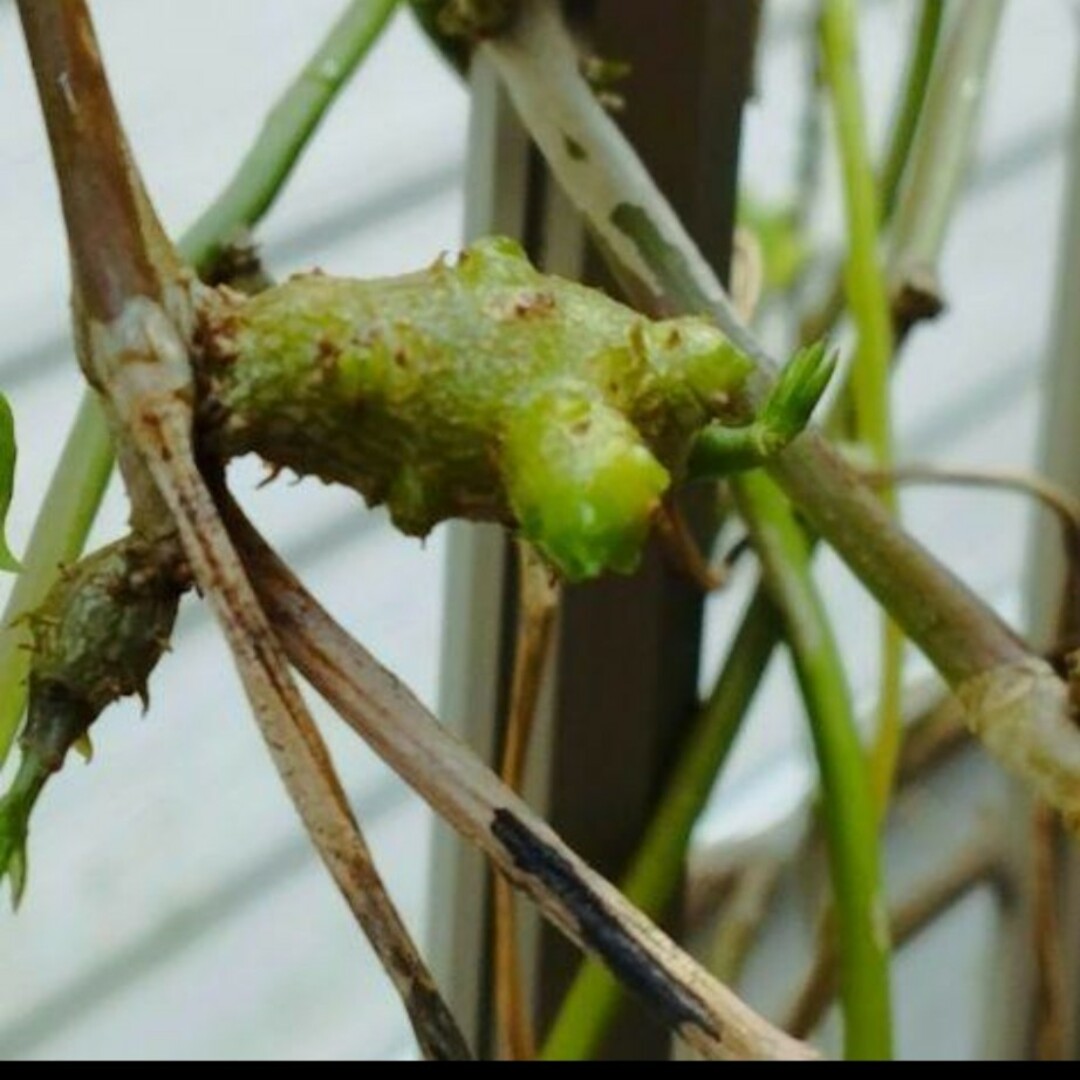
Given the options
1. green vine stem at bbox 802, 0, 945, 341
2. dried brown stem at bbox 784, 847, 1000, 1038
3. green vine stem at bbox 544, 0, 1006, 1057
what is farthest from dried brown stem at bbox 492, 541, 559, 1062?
dried brown stem at bbox 784, 847, 1000, 1038

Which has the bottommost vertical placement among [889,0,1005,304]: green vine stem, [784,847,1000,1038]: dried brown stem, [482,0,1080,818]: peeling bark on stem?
[784,847,1000,1038]: dried brown stem

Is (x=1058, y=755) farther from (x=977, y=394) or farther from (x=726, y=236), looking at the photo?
(x=977, y=394)

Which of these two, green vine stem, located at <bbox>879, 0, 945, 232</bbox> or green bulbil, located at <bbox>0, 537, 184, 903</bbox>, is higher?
green vine stem, located at <bbox>879, 0, 945, 232</bbox>

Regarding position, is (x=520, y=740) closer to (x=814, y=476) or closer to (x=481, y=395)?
(x=814, y=476)

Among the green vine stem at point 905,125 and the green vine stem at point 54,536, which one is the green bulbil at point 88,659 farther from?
the green vine stem at point 905,125

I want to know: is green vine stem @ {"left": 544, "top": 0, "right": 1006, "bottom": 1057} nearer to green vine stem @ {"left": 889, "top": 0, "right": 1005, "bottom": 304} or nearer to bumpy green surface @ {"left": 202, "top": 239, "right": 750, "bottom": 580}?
green vine stem @ {"left": 889, "top": 0, "right": 1005, "bottom": 304}

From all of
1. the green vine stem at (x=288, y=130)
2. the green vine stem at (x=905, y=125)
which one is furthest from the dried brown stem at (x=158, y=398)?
the green vine stem at (x=905, y=125)

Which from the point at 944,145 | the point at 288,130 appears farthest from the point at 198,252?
the point at 944,145

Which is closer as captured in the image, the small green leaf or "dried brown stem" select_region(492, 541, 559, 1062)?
the small green leaf
